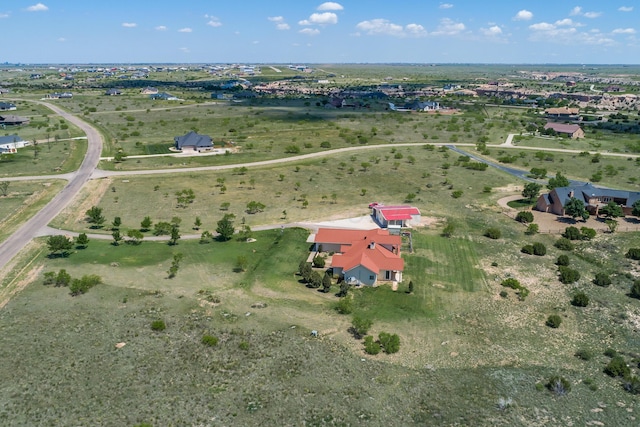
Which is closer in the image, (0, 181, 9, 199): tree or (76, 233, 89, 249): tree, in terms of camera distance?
(76, 233, 89, 249): tree

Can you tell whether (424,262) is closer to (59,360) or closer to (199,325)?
(199,325)

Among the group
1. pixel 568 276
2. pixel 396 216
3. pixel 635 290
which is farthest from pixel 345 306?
pixel 635 290

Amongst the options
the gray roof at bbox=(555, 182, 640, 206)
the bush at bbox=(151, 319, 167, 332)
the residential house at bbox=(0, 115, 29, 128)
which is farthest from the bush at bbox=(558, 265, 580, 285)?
the residential house at bbox=(0, 115, 29, 128)

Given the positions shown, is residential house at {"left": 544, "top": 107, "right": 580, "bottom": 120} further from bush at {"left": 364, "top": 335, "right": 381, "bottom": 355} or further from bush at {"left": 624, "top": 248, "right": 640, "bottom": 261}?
bush at {"left": 364, "top": 335, "right": 381, "bottom": 355}

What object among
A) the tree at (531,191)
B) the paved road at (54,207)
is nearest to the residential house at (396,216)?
the tree at (531,191)

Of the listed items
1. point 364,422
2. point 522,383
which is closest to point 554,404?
point 522,383

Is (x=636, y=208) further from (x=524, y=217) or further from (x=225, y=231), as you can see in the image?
(x=225, y=231)
